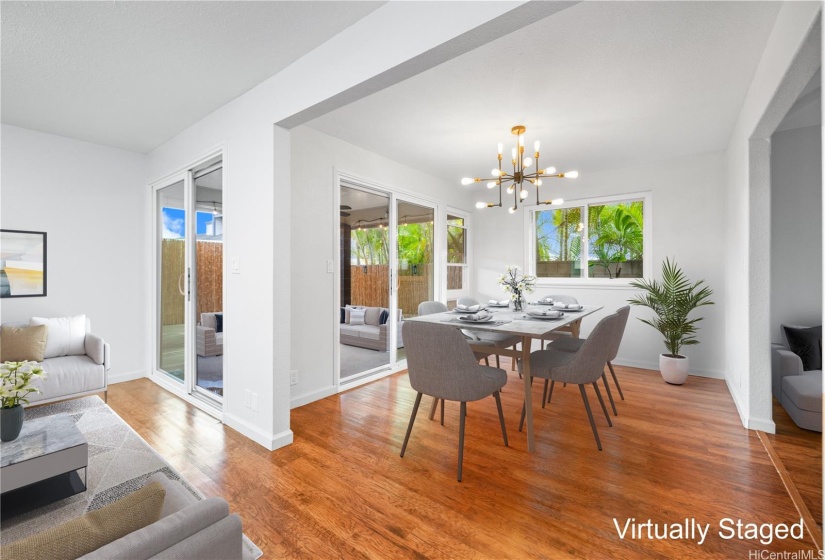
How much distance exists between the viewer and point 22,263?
342 cm

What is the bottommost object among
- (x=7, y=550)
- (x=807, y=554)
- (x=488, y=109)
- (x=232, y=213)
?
(x=807, y=554)

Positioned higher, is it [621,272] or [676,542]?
[621,272]

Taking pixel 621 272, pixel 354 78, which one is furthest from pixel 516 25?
pixel 621 272

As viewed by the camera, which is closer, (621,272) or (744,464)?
(744,464)

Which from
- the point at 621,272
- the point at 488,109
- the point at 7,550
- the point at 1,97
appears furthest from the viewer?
the point at 621,272

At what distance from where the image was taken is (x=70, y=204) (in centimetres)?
370

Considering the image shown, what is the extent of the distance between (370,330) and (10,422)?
136 inches

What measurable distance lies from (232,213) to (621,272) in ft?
15.2

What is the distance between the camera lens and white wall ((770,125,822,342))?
136 inches

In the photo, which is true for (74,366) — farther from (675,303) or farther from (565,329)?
(675,303)

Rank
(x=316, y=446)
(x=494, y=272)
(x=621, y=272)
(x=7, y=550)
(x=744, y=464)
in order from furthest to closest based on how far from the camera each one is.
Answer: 1. (x=494, y=272)
2. (x=621, y=272)
3. (x=316, y=446)
4. (x=744, y=464)
5. (x=7, y=550)

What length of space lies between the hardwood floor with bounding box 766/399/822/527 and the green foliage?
3.54 feet

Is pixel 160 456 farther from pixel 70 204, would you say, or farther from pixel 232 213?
pixel 70 204

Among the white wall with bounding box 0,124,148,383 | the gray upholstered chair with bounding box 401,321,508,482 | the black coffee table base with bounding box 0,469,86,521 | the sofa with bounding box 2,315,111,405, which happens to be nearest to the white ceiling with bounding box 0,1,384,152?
the white wall with bounding box 0,124,148,383
